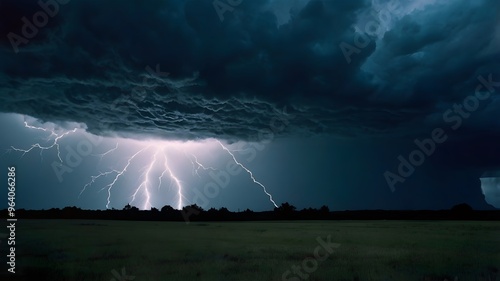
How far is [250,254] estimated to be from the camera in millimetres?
20906

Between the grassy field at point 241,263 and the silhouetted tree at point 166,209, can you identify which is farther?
the silhouetted tree at point 166,209

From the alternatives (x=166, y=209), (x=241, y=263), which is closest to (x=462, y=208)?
(x=166, y=209)

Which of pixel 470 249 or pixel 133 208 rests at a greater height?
pixel 133 208

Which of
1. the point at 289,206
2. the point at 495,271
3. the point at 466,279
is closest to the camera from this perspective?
the point at 466,279

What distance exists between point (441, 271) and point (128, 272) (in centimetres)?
1235

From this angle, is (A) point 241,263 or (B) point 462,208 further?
(B) point 462,208

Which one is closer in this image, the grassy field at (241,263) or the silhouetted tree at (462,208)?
the grassy field at (241,263)

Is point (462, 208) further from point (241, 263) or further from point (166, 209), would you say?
point (241, 263)

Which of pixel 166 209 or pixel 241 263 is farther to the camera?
pixel 166 209

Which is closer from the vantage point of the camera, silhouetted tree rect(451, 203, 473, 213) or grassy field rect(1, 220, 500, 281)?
grassy field rect(1, 220, 500, 281)

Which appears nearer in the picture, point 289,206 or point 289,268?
point 289,268

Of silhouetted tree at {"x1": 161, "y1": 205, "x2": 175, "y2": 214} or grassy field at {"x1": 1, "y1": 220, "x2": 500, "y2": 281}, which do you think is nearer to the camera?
grassy field at {"x1": 1, "y1": 220, "x2": 500, "y2": 281}

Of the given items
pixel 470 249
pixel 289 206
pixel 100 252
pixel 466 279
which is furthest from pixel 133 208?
pixel 466 279

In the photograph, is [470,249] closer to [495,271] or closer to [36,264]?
[495,271]
